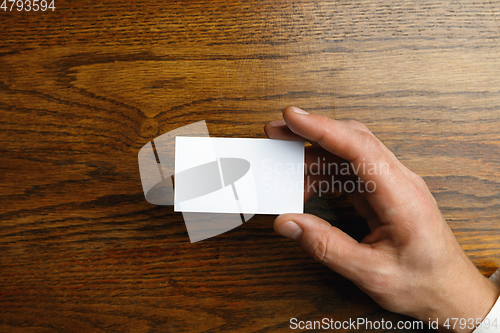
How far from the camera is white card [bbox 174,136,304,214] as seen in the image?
56 centimetres

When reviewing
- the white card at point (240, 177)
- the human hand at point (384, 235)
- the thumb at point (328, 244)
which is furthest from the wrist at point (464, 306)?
the white card at point (240, 177)

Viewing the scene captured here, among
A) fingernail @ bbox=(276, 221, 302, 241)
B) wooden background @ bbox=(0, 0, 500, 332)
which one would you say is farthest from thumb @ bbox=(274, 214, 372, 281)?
wooden background @ bbox=(0, 0, 500, 332)

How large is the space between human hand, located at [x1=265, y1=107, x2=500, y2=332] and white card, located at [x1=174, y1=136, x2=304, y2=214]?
0.04 metres

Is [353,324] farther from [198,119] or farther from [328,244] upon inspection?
[198,119]

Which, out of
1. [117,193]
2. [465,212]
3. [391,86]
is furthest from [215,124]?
[465,212]

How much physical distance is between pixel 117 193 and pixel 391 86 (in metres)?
0.57

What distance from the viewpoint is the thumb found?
537 millimetres

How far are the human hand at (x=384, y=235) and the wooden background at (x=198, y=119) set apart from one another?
11cm

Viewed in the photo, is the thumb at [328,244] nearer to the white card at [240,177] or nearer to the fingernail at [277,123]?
the white card at [240,177]

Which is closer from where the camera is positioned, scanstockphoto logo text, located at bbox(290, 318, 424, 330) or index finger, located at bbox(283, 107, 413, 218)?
index finger, located at bbox(283, 107, 413, 218)

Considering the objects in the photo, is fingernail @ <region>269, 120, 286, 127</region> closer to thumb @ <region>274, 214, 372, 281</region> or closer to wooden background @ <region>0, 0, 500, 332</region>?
wooden background @ <region>0, 0, 500, 332</region>

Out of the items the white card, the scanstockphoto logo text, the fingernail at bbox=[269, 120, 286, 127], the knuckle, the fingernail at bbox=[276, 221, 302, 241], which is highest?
the fingernail at bbox=[269, 120, 286, 127]

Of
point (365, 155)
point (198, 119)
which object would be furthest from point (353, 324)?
point (198, 119)

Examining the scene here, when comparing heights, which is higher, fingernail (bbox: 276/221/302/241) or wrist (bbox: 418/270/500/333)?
fingernail (bbox: 276/221/302/241)
